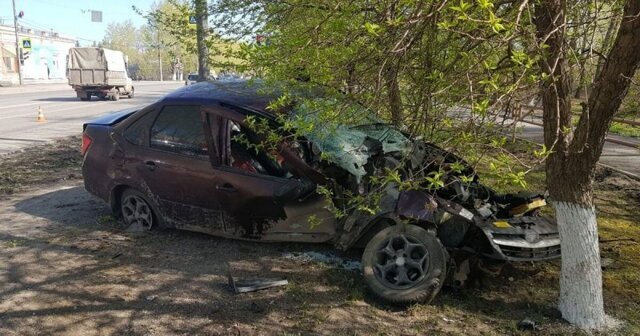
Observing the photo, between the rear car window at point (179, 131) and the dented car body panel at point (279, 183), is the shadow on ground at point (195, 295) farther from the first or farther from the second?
the rear car window at point (179, 131)

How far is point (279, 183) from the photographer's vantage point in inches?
177

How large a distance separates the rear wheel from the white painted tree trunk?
12.4 feet

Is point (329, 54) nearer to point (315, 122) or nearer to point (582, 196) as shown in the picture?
point (315, 122)

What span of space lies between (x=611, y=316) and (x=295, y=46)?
299 centimetres

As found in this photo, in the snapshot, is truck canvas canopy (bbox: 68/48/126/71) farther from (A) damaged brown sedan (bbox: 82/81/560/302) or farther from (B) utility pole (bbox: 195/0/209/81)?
(A) damaged brown sedan (bbox: 82/81/560/302)

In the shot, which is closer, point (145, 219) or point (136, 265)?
point (136, 265)

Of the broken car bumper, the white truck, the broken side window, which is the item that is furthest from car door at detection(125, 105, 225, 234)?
the white truck

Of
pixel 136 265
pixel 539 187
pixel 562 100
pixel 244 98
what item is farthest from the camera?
pixel 539 187

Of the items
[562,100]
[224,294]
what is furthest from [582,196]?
[224,294]

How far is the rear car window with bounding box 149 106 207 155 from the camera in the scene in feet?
16.0

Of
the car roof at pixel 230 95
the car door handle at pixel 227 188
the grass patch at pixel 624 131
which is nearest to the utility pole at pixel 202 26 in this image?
the car roof at pixel 230 95

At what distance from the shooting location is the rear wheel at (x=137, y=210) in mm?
5273

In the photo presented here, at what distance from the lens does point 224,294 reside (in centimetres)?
401

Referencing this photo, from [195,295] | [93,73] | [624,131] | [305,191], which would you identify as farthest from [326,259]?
[93,73]
